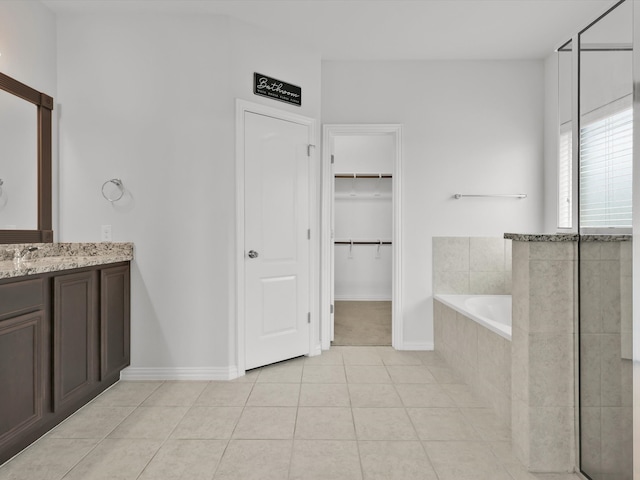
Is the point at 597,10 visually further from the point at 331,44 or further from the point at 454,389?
the point at 454,389

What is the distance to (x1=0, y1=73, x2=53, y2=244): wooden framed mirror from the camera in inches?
98.2

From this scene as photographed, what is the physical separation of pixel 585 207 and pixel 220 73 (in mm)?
2494

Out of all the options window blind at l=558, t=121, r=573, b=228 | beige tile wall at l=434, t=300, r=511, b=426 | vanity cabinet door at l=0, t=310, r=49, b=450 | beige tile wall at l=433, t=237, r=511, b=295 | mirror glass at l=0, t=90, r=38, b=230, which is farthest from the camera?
beige tile wall at l=433, t=237, r=511, b=295

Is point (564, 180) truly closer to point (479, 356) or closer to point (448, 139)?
point (448, 139)

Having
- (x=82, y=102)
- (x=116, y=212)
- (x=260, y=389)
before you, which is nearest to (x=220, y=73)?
(x=82, y=102)

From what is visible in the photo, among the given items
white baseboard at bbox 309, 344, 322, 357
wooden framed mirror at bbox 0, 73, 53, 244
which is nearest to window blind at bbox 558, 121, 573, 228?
white baseboard at bbox 309, 344, 322, 357

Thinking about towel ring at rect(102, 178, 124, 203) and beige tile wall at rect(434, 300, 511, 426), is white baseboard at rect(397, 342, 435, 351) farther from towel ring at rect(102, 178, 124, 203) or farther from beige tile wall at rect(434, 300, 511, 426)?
towel ring at rect(102, 178, 124, 203)

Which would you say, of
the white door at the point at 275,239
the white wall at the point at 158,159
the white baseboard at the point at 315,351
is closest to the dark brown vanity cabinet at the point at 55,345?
the white wall at the point at 158,159

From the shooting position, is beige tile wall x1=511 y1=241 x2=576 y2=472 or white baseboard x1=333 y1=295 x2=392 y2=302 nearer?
beige tile wall x1=511 y1=241 x2=576 y2=472


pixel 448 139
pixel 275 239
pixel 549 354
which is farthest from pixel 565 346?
pixel 448 139

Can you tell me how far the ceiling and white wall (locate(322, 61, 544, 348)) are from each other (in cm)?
19

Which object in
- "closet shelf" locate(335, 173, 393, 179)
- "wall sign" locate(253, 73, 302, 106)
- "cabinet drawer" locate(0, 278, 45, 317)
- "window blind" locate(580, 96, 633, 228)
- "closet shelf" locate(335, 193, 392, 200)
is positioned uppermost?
"wall sign" locate(253, 73, 302, 106)

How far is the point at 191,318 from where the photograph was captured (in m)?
2.85

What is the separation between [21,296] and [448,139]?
3.39 metres
